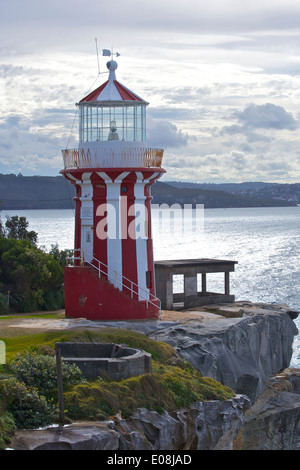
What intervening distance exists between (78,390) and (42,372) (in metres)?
0.88

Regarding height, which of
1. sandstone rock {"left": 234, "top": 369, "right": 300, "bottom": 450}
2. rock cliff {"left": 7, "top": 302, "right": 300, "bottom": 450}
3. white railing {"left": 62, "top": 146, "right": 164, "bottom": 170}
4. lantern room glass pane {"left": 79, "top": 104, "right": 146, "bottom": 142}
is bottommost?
sandstone rock {"left": 234, "top": 369, "right": 300, "bottom": 450}

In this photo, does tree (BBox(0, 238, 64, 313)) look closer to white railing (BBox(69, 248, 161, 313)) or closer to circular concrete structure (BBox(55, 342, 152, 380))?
white railing (BBox(69, 248, 161, 313))

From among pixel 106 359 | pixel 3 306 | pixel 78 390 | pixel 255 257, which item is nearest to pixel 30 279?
pixel 3 306

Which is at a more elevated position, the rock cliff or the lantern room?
the lantern room

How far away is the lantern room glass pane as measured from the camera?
25.0 metres

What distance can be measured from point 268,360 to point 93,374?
12.5m

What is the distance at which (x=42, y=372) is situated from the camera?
15883 mm

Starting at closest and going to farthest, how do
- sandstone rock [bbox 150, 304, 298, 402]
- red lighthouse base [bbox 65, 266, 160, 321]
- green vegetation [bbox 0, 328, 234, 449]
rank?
green vegetation [bbox 0, 328, 234, 449] < sandstone rock [bbox 150, 304, 298, 402] < red lighthouse base [bbox 65, 266, 160, 321]

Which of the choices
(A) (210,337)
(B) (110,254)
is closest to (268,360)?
(A) (210,337)

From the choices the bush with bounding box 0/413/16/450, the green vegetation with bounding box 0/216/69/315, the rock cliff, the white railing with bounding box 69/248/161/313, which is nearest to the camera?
the bush with bounding box 0/413/16/450

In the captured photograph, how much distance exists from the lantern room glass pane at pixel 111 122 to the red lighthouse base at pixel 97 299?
4298 mm

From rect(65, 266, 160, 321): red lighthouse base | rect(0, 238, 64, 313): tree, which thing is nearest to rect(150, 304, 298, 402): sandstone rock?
rect(65, 266, 160, 321): red lighthouse base

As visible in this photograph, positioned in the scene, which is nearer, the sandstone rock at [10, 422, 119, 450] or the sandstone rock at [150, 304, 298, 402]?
the sandstone rock at [10, 422, 119, 450]
